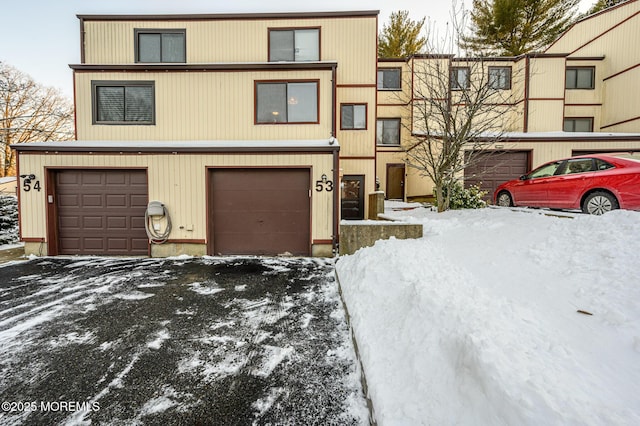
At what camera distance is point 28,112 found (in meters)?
20.3

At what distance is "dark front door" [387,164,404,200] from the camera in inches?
618

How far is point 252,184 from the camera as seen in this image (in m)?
7.77

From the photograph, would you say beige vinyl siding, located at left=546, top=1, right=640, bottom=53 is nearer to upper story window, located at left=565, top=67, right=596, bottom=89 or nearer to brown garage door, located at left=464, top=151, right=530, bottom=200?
upper story window, located at left=565, top=67, right=596, bottom=89

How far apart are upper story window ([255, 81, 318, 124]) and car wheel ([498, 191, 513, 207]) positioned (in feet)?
20.8

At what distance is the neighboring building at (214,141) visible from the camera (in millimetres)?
7570

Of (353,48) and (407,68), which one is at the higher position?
(407,68)

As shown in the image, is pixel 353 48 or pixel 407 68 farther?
pixel 407 68

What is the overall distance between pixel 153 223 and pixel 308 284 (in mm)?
4912

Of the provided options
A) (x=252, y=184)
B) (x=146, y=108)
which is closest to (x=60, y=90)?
(x=146, y=108)

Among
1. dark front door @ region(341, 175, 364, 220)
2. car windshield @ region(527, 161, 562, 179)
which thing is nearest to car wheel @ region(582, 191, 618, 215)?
Result: car windshield @ region(527, 161, 562, 179)

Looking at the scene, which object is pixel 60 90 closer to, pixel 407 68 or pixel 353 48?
pixel 353 48

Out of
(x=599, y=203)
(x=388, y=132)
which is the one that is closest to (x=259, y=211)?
(x=599, y=203)

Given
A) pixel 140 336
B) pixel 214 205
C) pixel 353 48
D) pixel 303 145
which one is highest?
pixel 353 48

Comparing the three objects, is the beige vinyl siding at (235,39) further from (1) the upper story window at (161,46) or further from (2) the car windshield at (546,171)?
(2) the car windshield at (546,171)
